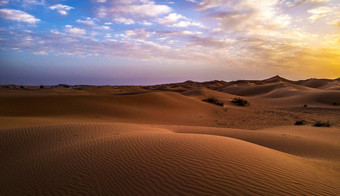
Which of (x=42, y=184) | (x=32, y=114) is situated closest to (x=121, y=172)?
(x=42, y=184)

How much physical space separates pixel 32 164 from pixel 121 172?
2.54 metres

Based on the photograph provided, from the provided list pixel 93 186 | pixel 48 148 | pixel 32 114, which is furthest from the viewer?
pixel 32 114

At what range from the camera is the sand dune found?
134 inches

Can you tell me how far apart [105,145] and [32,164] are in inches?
67.9

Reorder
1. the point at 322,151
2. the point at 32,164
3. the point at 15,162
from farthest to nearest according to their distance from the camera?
the point at 322,151
the point at 15,162
the point at 32,164

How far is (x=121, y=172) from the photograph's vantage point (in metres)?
3.96

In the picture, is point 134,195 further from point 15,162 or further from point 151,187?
point 15,162

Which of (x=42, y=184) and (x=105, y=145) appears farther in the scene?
(x=105, y=145)

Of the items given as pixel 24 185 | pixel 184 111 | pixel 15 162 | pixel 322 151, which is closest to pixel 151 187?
pixel 24 185

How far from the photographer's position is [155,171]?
3.89 meters

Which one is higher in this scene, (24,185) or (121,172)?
(121,172)

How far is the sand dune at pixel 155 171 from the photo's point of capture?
3414mm

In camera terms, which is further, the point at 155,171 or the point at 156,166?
the point at 156,166

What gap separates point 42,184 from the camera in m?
3.80
